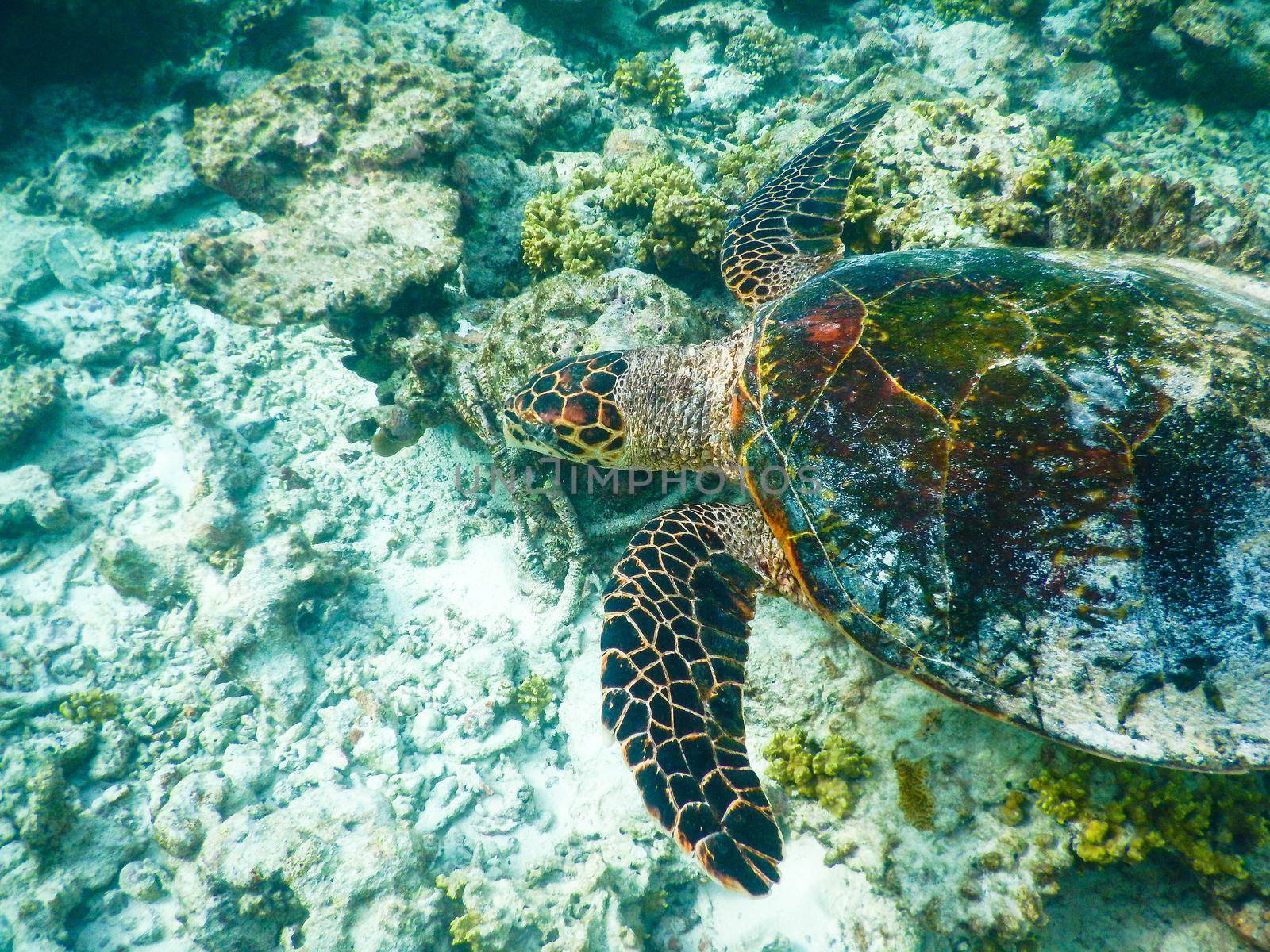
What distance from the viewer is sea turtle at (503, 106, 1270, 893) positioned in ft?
5.11

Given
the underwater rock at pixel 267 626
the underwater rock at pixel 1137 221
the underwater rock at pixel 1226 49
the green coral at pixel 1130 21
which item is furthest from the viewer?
the green coral at pixel 1130 21

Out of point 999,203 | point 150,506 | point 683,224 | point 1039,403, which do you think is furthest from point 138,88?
point 1039,403

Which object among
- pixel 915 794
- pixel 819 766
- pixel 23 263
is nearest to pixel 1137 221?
pixel 915 794

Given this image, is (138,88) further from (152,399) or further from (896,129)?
(896,129)

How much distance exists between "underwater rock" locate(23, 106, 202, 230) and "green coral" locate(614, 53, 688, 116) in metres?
5.52

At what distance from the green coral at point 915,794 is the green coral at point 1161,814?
382 millimetres

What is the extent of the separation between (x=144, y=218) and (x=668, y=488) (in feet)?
25.9

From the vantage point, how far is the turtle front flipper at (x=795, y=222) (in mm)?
3211

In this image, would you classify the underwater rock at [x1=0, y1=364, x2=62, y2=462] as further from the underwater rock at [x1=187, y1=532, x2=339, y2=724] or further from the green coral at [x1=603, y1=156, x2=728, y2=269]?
the green coral at [x1=603, y1=156, x2=728, y2=269]

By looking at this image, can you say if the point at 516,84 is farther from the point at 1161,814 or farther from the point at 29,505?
the point at 1161,814

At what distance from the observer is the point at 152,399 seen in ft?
17.7

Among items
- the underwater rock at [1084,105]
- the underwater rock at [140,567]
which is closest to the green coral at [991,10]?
the underwater rock at [1084,105]

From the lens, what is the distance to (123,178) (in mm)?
6418

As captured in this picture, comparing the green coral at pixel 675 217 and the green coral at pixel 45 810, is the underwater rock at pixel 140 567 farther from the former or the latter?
the green coral at pixel 675 217
